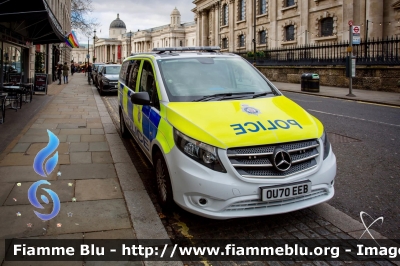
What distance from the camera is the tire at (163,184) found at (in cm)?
382

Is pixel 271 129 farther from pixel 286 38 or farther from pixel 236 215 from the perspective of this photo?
pixel 286 38

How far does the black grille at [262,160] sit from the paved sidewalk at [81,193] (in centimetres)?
101

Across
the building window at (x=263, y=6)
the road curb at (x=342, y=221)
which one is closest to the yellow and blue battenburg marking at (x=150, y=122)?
the road curb at (x=342, y=221)

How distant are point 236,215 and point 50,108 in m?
11.7

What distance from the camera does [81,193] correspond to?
4629 millimetres

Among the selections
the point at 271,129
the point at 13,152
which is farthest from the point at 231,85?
the point at 13,152

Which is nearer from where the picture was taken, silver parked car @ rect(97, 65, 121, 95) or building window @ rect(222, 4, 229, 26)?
silver parked car @ rect(97, 65, 121, 95)

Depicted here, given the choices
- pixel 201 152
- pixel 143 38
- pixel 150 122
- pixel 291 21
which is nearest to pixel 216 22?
pixel 291 21

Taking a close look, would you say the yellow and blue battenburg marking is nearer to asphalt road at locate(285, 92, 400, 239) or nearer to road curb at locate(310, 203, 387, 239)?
road curb at locate(310, 203, 387, 239)

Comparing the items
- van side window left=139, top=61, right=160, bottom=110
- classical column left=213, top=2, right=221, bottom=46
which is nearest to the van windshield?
van side window left=139, top=61, right=160, bottom=110

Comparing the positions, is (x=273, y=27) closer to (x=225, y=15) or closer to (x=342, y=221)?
(x=225, y=15)

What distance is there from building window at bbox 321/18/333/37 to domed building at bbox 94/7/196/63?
Result: 5764cm

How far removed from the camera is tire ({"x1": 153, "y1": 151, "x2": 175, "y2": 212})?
382cm

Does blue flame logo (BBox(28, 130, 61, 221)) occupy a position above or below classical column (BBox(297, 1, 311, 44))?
below
